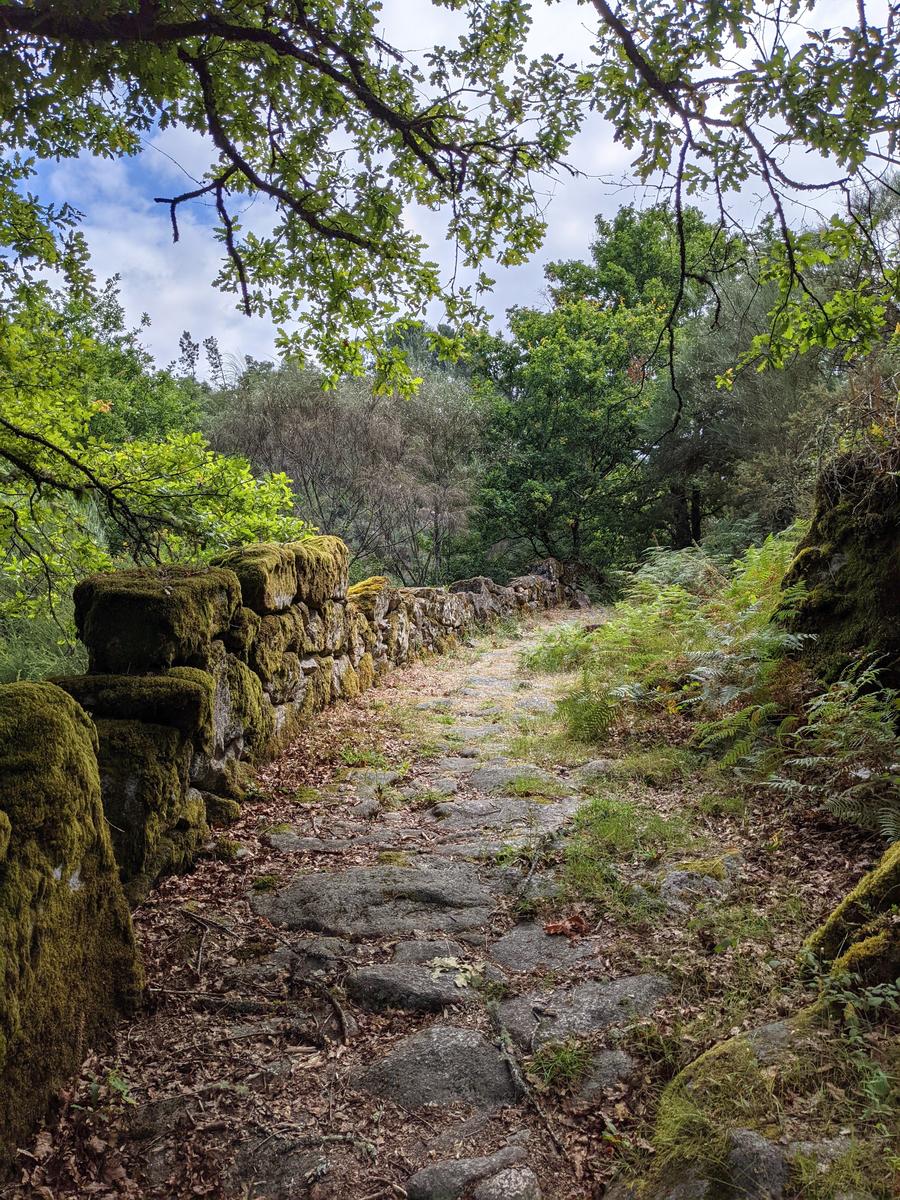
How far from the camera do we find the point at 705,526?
20734mm

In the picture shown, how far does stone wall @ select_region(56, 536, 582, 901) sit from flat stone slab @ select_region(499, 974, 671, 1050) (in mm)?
2024

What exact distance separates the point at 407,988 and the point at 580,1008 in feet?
2.28

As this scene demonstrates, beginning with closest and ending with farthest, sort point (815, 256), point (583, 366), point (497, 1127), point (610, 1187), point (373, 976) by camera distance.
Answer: point (610, 1187) < point (497, 1127) < point (373, 976) < point (815, 256) < point (583, 366)

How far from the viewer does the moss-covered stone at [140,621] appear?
12.7 ft

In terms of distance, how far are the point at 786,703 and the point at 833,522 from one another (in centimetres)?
162

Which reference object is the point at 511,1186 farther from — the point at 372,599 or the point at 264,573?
the point at 372,599

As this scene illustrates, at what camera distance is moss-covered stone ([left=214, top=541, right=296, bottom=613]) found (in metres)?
5.61

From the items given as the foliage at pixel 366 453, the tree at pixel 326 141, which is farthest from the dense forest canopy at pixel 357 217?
the foliage at pixel 366 453

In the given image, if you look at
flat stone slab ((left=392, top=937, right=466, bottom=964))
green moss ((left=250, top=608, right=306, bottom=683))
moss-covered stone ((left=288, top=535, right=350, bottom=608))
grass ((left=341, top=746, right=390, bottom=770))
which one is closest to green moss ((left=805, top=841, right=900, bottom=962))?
flat stone slab ((left=392, top=937, right=466, bottom=964))

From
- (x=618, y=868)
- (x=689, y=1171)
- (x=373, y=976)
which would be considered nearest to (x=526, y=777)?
(x=618, y=868)

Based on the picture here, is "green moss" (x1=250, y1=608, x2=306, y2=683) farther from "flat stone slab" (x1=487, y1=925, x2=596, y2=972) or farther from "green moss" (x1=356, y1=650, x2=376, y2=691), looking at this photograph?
"flat stone slab" (x1=487, y1=925, x2=596, y2=972)

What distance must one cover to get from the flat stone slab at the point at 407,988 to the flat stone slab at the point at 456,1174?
67 cm

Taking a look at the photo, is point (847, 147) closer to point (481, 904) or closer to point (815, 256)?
point (815, 256)

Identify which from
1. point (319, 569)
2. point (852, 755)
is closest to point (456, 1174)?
point (852, 755)
